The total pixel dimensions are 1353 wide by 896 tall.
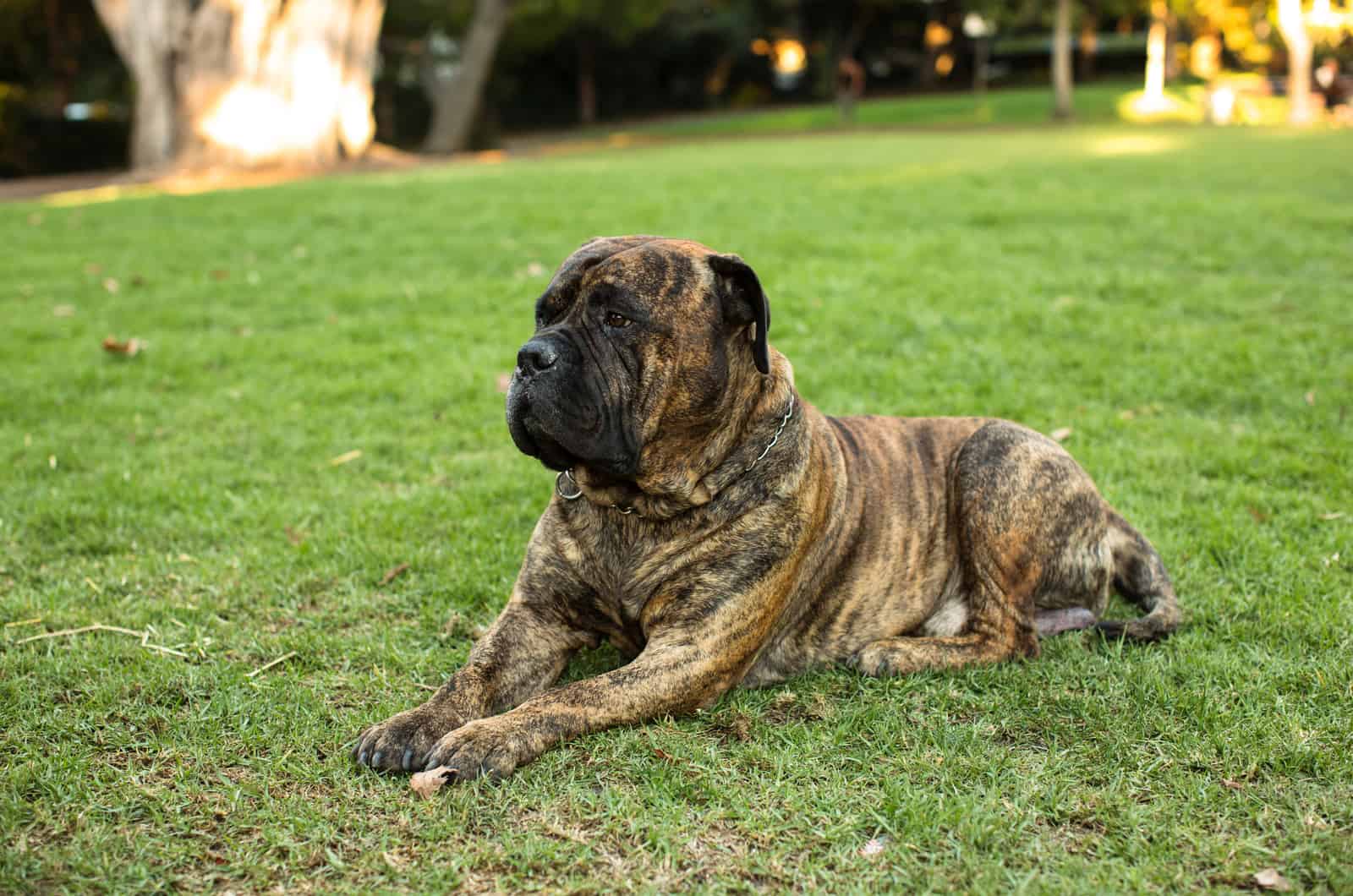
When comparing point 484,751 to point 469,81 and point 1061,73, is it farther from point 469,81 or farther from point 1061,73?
point 1061,73

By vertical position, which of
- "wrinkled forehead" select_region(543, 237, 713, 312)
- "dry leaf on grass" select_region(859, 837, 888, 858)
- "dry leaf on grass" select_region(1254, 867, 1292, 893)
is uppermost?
"wrinkled forehead" select_region(543, 237, 713, 312)

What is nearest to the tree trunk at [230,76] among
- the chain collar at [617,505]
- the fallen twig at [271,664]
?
the fallen twig at [271,664]

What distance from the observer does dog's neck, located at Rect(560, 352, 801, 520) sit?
153 inches

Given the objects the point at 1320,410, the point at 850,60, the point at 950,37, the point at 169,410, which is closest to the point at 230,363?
the point at 169,410

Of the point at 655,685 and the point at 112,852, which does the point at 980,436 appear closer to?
the point at 655,685

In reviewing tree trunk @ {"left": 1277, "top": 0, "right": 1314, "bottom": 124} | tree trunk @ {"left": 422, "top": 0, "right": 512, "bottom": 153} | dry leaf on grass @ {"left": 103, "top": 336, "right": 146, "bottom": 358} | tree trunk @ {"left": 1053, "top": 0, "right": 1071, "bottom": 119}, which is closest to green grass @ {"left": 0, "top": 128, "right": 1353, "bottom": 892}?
dry leaf on grass @ {"left": 103, "top": 336, "right": 146, "bottom": 358}

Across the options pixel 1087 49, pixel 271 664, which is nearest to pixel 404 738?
pixel 271 664

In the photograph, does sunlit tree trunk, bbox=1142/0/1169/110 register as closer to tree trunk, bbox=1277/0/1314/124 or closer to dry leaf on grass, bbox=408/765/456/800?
tree trunk, bbox=1277/0/1314/124

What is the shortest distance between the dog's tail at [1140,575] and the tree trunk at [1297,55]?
1380 inches

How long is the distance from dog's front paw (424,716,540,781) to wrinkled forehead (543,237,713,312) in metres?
1.45

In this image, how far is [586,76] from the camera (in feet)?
153

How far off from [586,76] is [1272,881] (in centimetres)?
4714

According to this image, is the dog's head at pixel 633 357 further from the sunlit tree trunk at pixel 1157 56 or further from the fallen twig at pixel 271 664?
the sunlit tree trunk at pixel 1157 56

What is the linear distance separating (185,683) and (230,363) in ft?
15.6
